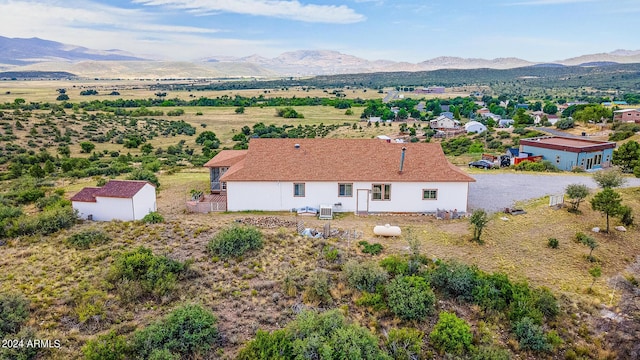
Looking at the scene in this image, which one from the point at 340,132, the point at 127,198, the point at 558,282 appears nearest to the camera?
the point at 558,282

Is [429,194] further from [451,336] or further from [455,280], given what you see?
[451,336]

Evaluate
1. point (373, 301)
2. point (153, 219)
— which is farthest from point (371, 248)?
point (153, 219)

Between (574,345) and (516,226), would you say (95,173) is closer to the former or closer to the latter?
(516,226)

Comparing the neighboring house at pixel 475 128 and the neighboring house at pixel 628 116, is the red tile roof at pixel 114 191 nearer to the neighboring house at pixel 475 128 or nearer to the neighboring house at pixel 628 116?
the neighboring house at pixel 475 128

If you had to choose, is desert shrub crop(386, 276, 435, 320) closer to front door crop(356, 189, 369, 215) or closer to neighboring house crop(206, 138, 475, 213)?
front door crop(356, 189, 369, 215)

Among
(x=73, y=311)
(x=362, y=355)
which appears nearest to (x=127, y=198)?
(x=73, y=311)

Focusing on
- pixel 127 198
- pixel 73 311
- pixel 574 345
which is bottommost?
pixel 574 345

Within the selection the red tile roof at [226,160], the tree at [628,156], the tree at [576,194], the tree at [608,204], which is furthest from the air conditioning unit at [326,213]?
the tree at [628,156]
